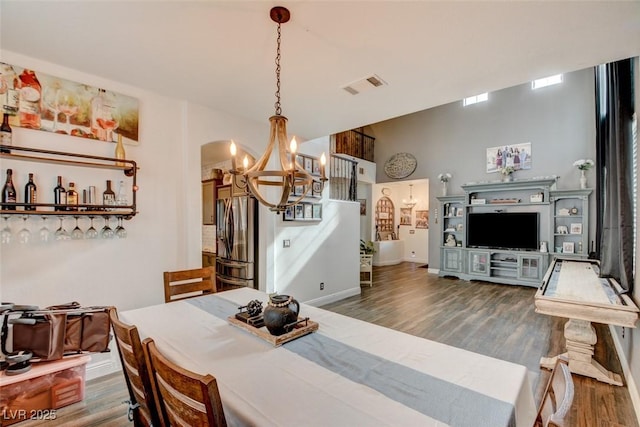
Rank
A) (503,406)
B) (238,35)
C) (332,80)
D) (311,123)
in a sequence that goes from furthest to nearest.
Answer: (311,123), (332,80), (238,35), (503,406)

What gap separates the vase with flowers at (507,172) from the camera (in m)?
6.47

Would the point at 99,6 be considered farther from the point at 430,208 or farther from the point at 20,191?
the point at 430,208

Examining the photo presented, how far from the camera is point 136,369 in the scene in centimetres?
127

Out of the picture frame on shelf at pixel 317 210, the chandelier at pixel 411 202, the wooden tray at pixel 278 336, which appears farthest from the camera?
the chandelier at pixel 411 202

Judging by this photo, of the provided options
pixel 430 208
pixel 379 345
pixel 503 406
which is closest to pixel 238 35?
pixel 379 345

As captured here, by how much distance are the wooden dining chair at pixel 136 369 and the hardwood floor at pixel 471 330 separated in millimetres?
928

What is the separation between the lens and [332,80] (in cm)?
254

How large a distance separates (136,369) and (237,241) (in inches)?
125

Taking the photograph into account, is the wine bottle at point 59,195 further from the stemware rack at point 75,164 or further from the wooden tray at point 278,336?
the wooden tray at point 278,336

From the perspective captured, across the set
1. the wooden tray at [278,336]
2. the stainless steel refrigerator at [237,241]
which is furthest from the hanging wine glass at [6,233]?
the stainless steel refrigerator at [237,241]

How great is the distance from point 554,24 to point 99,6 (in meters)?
2.75

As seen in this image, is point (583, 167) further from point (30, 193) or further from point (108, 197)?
point (30, 193)

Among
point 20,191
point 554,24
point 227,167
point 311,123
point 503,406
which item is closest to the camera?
point 503,406

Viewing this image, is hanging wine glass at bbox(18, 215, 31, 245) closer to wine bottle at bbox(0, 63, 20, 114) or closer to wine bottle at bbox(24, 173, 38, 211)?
wine bottle at bbox(24, 173, 38, 211)
